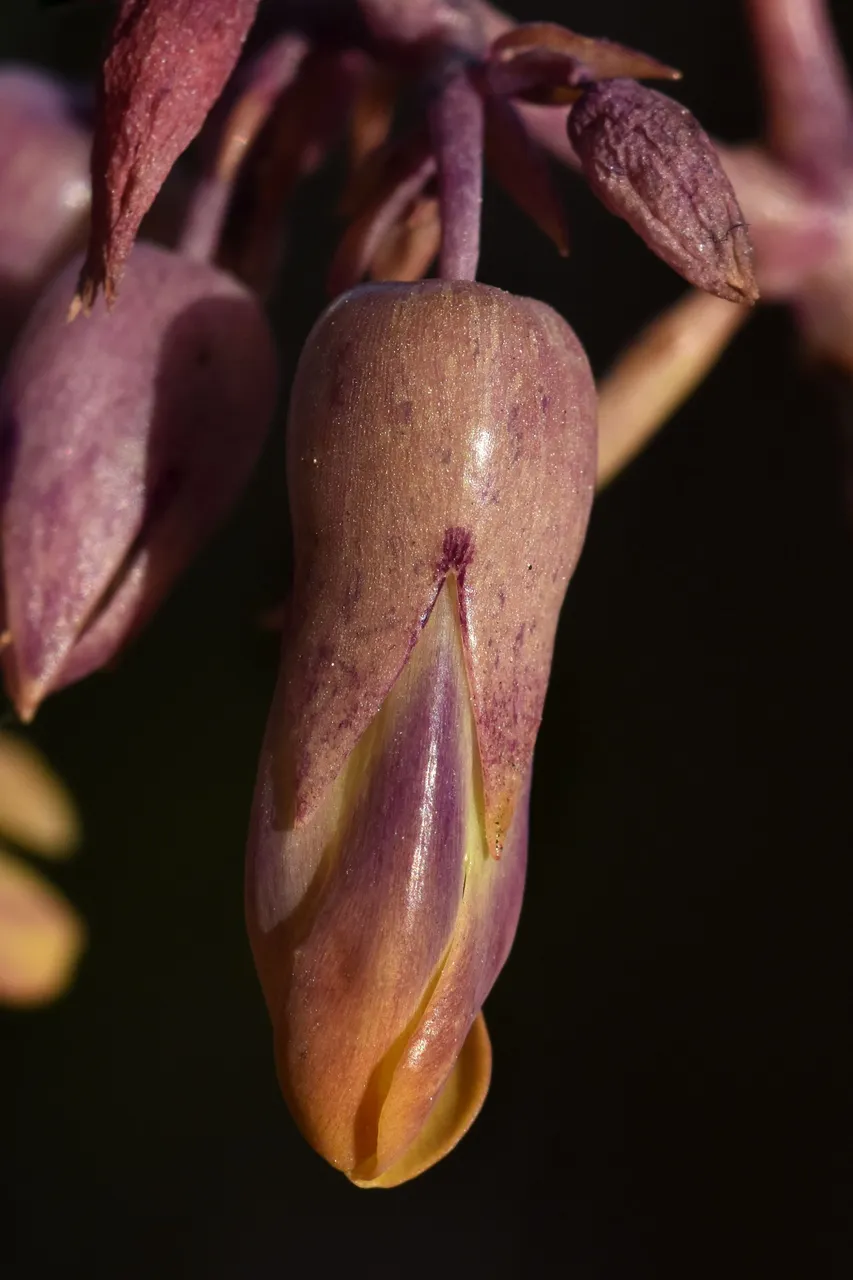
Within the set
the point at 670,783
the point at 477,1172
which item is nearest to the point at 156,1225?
the point at 477,1172

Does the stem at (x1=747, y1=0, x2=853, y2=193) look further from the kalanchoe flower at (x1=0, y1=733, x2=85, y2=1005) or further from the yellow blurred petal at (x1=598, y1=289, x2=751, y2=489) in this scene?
the kalanchoe flower at (x1=0, y1=733, x2=85, y2=1005)

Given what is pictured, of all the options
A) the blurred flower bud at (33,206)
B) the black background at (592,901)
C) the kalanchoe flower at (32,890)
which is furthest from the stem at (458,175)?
the kalanchoe flower at (32,890)

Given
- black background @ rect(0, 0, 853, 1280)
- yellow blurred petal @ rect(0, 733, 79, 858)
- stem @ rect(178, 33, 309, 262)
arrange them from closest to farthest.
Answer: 1. stem @ rect(178, 33, 309, 262)
2. black background @ rect(0, 0, 853, 1280)
3. yellow blurred petal @ rect(0, 733, 79, 858)

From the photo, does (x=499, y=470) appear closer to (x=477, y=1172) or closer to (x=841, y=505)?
(x=841, y=505)

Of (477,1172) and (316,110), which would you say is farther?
(477,1172)

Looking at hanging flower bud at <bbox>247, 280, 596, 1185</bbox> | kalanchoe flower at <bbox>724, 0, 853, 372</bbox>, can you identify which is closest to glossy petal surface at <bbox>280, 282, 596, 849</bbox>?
hanging flower bud at <bbox>247, 280, 596, 1185</bbox>

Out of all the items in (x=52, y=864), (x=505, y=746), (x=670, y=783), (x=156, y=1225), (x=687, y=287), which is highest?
(x=505, y=746)

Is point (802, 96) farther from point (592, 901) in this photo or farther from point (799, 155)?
point (592, 901)
